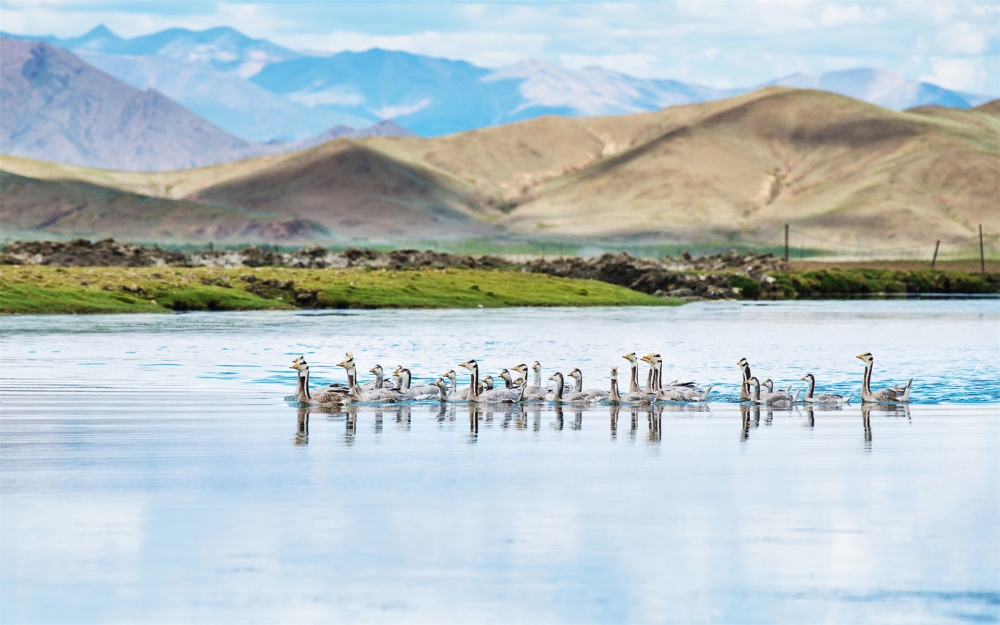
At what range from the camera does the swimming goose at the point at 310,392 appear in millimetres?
24922

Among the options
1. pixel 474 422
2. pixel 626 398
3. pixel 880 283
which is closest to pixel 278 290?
pixel 626 398

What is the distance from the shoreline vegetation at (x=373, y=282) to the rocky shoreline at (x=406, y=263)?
11 centimetres

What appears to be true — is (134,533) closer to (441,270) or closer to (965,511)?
(965,511)

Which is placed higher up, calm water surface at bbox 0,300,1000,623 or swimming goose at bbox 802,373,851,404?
swimming goose at bbox 802,373,851,404

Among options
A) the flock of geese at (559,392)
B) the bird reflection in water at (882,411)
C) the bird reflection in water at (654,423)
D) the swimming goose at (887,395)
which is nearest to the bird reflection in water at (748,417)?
the flock of geese at (559,392)

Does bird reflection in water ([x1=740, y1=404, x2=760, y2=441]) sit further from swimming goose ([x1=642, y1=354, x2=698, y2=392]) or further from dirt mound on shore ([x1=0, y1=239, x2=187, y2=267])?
dirt mound on shore ([x1=0, y1=239, x2=187, y2=267])

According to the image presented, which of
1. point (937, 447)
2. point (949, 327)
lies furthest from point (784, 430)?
point (949, 327)

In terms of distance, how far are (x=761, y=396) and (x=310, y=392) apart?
314 inches

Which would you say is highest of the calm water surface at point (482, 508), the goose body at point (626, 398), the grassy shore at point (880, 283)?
the grassy shore at point (880, 283)

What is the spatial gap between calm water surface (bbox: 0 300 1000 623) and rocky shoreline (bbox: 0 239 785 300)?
55376mm

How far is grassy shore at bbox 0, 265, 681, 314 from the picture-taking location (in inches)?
2282

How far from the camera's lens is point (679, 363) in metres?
36.6

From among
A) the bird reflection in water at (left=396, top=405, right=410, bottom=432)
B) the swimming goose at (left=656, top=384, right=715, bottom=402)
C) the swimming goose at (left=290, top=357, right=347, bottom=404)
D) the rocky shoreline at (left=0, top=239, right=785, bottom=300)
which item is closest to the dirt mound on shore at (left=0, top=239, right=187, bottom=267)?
the rocky shoreline at (left=0, top=239, right=785, bottom=300)

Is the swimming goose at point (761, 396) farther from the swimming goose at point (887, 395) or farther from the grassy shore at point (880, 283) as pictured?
the grassy shore at point (880, 283)
